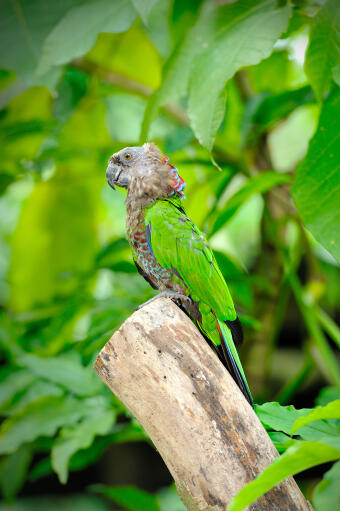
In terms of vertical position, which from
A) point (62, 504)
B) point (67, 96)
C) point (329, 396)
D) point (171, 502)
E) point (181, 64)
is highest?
point (181, 64)

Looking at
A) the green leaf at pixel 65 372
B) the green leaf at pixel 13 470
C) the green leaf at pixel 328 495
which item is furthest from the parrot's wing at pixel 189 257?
the green leaf at pixel 13 470

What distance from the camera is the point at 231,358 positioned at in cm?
95

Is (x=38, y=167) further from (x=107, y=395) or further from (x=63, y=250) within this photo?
(x=107, y=395)

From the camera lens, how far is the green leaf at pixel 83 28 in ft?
3.54

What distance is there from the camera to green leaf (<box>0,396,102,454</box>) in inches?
53.7

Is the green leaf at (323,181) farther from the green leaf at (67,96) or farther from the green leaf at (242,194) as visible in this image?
the green leaf at (67,96)

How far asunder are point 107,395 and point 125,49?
1441 millimetres

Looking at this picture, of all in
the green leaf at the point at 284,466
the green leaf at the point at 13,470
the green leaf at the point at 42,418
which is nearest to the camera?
the green leaf at the point at 284,466

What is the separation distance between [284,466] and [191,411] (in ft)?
0.63

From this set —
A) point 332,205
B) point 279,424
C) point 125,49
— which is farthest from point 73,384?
point 125,49

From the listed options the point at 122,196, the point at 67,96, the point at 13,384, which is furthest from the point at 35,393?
the point at 122,196

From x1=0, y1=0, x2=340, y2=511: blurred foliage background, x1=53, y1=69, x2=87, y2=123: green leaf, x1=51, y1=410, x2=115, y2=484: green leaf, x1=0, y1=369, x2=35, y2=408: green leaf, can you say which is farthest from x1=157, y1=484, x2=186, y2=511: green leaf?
x1=53, y1=69, x2=87, y2=123: green leaf

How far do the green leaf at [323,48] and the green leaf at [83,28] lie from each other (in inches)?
15.8

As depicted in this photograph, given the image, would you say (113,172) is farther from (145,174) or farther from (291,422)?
(291,422)
